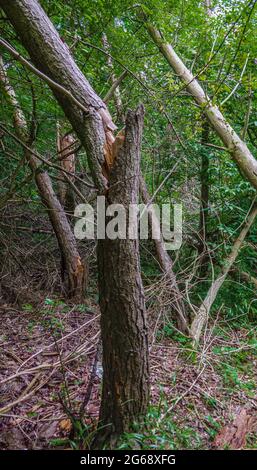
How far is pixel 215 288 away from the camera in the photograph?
404 cm

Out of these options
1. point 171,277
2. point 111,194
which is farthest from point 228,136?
point 111,194

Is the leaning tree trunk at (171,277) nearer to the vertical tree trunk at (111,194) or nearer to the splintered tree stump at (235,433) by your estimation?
the splintered tree stump at (235,433)

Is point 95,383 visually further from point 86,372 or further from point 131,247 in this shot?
point 131,247

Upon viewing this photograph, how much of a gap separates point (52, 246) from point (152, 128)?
2538 millimetres

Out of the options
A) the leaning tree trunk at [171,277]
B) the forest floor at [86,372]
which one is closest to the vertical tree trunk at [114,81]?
the leaning tree trunk at [171,277]

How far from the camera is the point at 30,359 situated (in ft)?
9.93

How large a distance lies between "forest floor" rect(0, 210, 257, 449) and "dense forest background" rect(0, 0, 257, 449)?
0.05 feet

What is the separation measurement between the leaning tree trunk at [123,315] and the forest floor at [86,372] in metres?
0.16

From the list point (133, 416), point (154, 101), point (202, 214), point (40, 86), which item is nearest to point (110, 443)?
point (133, 416)

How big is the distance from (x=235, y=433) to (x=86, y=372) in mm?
1360

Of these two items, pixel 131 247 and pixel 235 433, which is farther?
pixel 235 433

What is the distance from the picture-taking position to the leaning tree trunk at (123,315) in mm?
1780

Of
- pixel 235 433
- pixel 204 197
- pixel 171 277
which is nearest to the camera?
pixel 235 433
